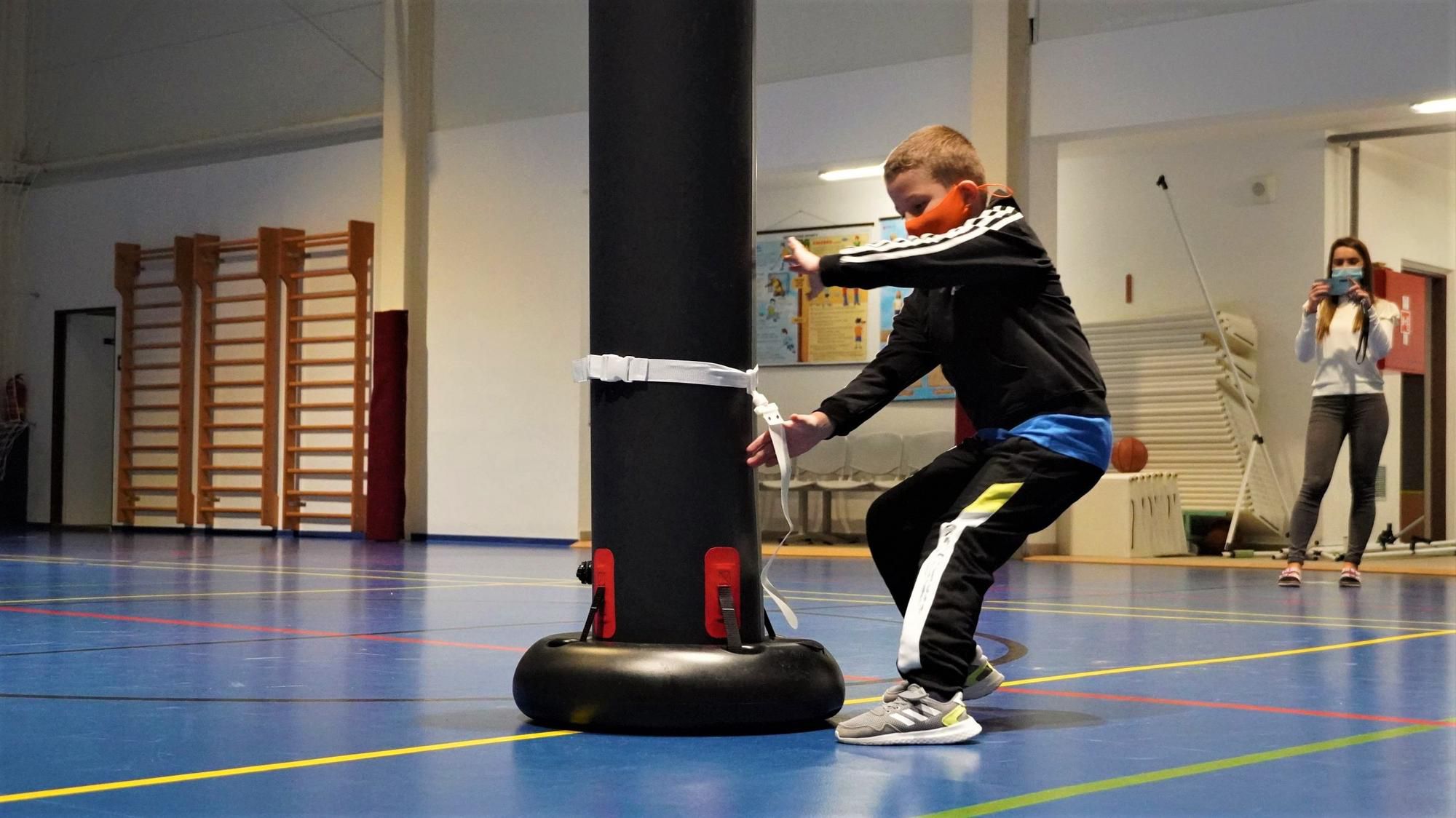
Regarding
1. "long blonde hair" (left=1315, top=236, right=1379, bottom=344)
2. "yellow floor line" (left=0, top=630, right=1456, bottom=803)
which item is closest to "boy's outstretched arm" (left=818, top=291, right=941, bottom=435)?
"yellow floor line" (left=0, top=630, right=1456, bottom=803)

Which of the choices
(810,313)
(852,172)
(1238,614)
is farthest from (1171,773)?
(810,313)

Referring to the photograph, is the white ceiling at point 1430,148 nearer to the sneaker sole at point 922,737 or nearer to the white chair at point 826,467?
the white chair at point 826,467

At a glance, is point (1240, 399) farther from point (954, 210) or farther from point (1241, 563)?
point (954, 210)

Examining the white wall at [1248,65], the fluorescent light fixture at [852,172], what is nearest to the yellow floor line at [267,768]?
the white wall at [1248,65]

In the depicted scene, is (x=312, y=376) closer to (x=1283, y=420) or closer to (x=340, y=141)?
(x=340, y=141)

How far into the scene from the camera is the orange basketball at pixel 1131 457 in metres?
11.0

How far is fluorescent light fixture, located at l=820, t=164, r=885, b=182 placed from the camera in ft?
37.2

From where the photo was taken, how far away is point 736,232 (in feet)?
9.78

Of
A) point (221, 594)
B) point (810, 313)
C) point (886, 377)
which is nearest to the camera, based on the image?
point (886, 377)

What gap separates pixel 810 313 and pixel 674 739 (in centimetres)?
1060

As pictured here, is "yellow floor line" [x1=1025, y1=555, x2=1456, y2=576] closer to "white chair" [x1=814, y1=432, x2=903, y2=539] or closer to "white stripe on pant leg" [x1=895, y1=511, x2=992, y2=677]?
"white chair" [x1=814, y1=432, x2=903, y2=539]

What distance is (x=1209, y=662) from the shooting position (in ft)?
13.0

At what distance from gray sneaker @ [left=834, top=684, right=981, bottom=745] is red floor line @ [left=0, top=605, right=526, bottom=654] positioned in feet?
5.44

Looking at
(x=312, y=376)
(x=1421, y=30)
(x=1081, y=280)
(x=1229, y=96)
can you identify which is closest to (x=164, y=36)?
(x=312, y=376)
